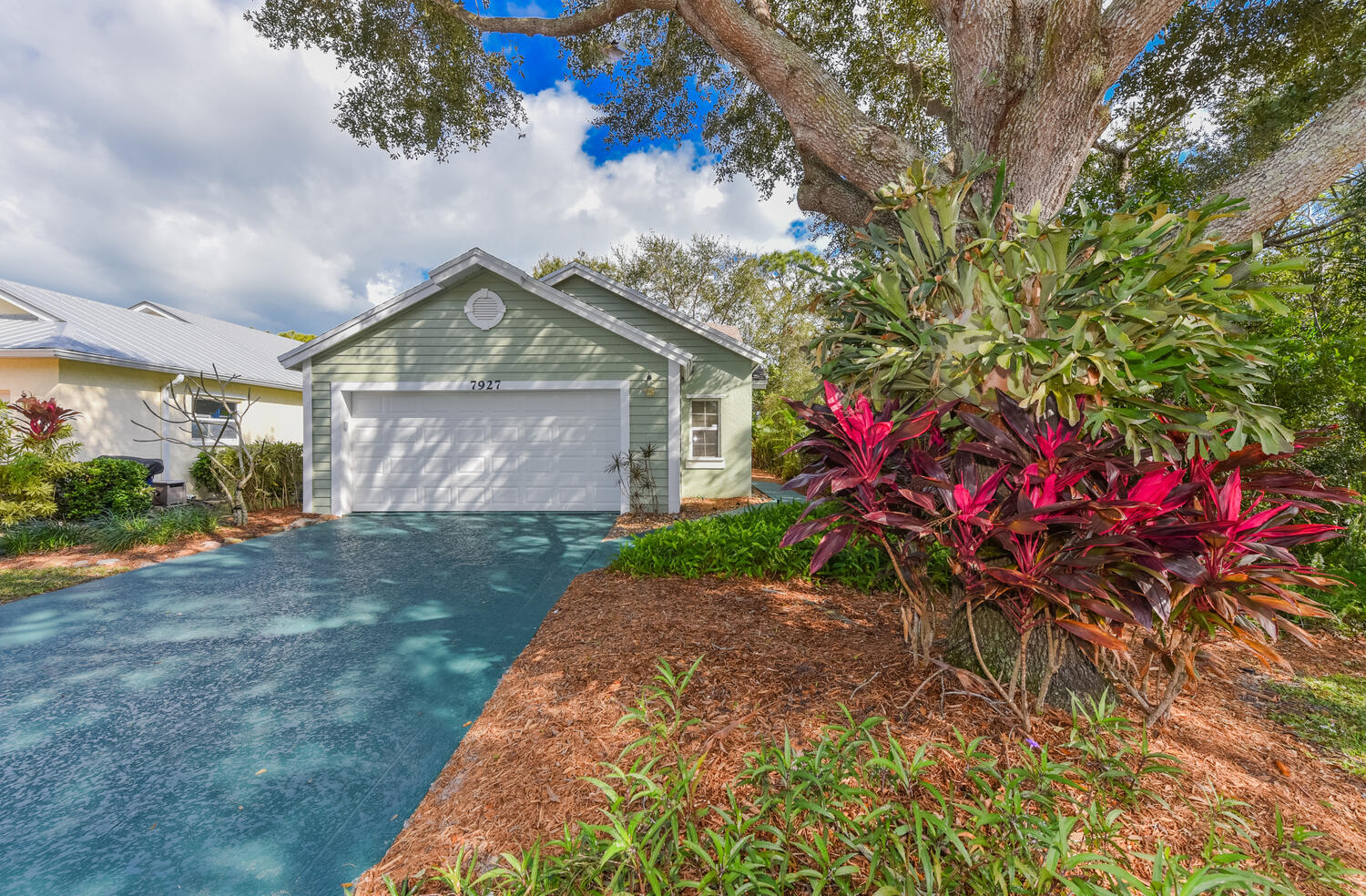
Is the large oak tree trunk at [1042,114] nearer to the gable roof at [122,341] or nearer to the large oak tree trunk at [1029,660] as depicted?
the large oak tree trunk at [1029,660]

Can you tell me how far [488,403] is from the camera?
9.05 metres

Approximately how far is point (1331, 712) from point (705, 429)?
966 cm

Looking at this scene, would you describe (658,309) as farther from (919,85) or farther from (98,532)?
(98,532)

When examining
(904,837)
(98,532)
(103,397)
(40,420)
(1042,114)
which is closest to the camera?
(904,837)

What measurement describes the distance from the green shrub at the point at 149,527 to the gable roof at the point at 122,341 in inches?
102

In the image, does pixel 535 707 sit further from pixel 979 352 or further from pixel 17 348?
pixel 17 348

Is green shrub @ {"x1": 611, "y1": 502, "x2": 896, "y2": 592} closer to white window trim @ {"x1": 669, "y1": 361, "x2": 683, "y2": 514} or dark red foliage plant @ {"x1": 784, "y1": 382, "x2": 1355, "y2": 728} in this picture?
dark red foliage plant @ {"x1": 784, "y1": 382, "x2": 1355, "y2": 728}

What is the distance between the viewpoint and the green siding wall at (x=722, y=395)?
11484mm

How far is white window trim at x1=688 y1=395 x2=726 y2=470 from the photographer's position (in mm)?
11492

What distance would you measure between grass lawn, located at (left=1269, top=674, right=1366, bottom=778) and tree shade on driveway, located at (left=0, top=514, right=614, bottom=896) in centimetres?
402

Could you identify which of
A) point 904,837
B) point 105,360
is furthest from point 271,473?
point 904,837

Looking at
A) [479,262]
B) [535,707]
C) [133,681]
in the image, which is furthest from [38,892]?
[479,262]

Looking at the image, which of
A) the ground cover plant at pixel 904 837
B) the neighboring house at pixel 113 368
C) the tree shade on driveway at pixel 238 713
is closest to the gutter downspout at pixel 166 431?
the neighboring house at pixel 113 368

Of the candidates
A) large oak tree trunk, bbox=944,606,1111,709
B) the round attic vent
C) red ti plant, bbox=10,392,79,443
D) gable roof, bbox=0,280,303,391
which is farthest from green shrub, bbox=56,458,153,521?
large oak tree trunk, bbox=944,606,1111,709
